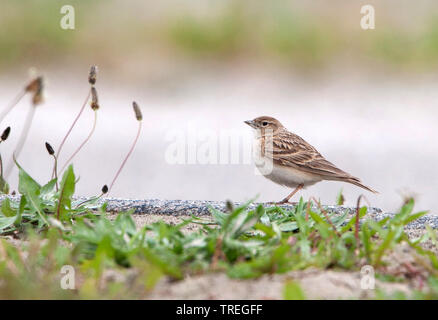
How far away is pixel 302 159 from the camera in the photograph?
8.51 meters

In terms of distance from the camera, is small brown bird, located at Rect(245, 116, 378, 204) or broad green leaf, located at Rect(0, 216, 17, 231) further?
small brown bird, located at Rect(245, 116, 378, 204)

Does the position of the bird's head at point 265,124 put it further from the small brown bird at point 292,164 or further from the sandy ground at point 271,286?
the sandy ground at point 271,286

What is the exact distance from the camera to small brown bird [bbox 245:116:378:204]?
8.26m

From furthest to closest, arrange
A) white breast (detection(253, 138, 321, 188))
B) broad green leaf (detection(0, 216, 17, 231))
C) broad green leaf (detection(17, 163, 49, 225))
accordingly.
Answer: white breast (detection(253, 138, 321, 188)) < broad green leaf (detection(17, 163, 49, 225)) < broad green leaf (detection(0, 216, 17, 231))

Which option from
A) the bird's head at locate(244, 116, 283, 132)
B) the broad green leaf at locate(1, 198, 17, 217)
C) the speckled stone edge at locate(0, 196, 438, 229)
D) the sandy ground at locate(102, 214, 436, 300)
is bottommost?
the sandy ground at locate(102, 214, 436, 300)

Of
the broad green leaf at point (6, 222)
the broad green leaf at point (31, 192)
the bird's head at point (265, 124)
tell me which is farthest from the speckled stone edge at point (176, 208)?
the bird's head at point (265, 124)

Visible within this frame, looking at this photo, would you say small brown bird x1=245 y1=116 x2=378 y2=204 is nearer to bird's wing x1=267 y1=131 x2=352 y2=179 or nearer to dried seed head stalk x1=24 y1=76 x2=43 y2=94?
bird's wing x1=267 y1=131 x2=352 y2=179

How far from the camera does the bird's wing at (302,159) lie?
8391 millimetres

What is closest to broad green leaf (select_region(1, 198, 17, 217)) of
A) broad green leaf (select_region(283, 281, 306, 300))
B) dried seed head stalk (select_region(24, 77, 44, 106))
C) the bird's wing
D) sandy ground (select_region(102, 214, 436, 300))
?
dried seed head stalk (select_region(24, 77, 44, 106))

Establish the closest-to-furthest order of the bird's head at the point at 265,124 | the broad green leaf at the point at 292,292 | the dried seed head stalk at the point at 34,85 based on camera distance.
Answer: the broad green leaf at the point at 292,292, the dried seed head stalk at the point at 34,85, the bird's head at the point at 265,124

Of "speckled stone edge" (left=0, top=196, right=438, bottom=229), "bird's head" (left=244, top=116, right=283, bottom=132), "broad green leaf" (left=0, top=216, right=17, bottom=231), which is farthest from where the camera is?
"bird's head" (left=244, top=116, right=283, bottom=132)

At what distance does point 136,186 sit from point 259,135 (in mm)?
2355
